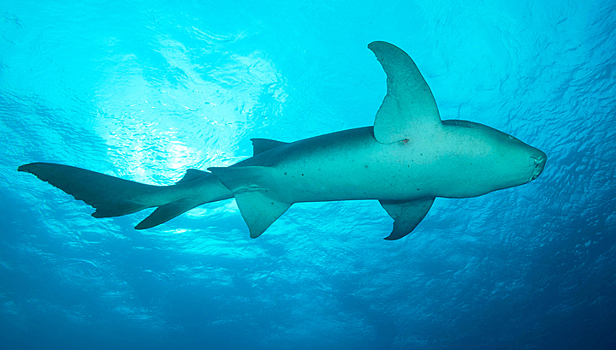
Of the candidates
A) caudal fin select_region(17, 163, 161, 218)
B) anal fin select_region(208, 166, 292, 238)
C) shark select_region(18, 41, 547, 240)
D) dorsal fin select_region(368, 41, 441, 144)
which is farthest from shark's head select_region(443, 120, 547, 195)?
caudal fin select_region(17, 163, 161, 218)

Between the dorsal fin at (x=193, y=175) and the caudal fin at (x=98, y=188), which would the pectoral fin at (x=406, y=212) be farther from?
the caudal fin at (x=98, y=188)

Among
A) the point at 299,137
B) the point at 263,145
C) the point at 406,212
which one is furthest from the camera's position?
the point at 299,137

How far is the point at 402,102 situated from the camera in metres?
2.78

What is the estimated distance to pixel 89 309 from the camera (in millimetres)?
30062

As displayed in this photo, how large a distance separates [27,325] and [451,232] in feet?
162

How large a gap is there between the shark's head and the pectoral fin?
80 centimetres

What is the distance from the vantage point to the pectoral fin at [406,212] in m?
3.70

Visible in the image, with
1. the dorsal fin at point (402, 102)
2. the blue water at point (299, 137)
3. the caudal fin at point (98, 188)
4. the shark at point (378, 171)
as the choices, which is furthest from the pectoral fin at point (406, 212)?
the blue water at point (299, 137)

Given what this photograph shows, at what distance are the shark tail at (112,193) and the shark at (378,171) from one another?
0.01 metres

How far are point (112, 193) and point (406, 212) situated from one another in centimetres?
364

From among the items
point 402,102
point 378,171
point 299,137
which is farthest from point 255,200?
point 299,137

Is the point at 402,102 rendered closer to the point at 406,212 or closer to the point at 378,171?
the point at 378,171

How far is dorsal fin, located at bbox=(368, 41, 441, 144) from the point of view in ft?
8.70

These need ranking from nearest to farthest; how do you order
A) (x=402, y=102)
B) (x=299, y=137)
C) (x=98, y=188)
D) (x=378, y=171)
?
(x=402, y=102)
(x=378, y=171)
(x=98, y=188)
(x=299, y=137)
